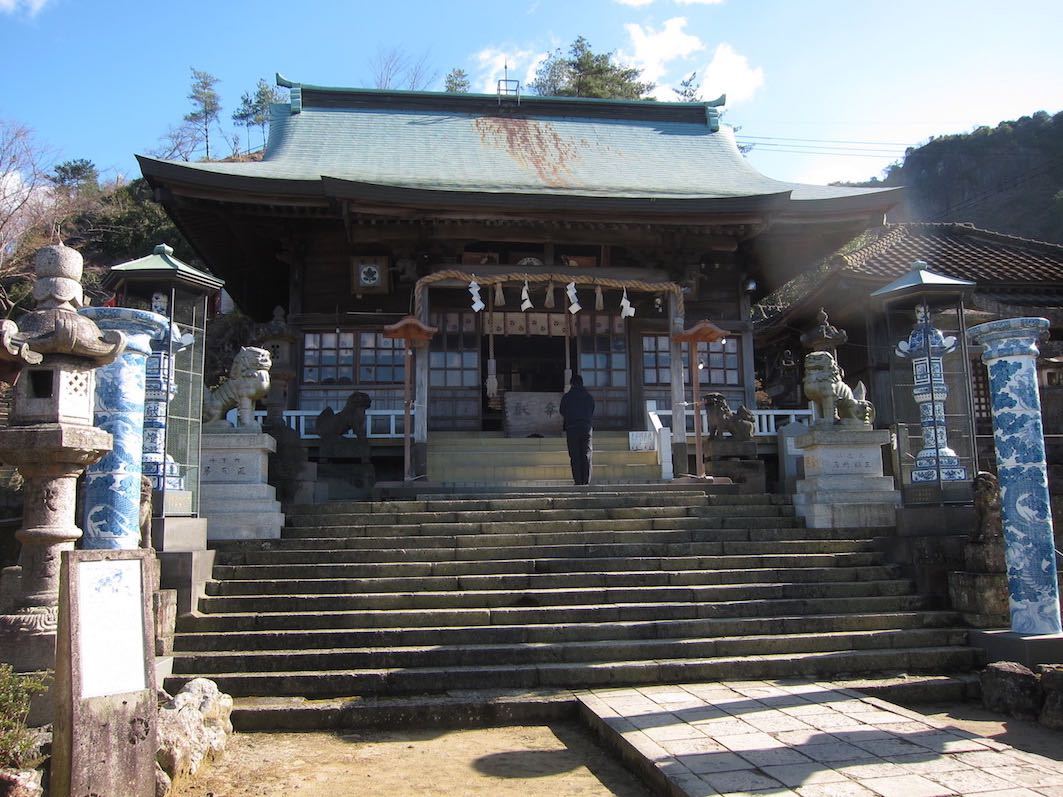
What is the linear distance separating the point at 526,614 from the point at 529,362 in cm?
1309

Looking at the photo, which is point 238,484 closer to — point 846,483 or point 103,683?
point 103,683

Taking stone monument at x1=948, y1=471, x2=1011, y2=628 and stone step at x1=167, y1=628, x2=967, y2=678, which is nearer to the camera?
stone step at x1=167, y1=628, x2=967, y2=678

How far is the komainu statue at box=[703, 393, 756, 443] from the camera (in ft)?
40.6

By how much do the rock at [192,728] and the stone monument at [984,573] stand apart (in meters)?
6.49

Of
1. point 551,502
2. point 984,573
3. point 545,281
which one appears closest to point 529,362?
point 545,281

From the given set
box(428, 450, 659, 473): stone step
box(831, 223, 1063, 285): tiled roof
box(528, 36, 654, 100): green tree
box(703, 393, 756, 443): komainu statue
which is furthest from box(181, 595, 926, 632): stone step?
box(528, 36, 654, 100): green tree

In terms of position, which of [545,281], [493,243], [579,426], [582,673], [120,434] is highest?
[493,243]

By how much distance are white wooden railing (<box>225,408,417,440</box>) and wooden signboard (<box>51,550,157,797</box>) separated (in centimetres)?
917

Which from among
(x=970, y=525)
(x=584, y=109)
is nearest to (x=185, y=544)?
(x=970, y=525)

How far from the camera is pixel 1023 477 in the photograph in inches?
264

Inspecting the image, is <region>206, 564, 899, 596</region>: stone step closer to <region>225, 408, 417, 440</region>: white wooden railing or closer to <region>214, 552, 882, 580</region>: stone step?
<region>214, 552, 882, 580</region>: stone step

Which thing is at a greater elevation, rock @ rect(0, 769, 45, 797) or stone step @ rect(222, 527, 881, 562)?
stone step @ rect(222, 527, 881, 562)

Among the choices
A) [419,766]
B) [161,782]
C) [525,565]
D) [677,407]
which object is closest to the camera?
[161,782]

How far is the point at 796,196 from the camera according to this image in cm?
1578
